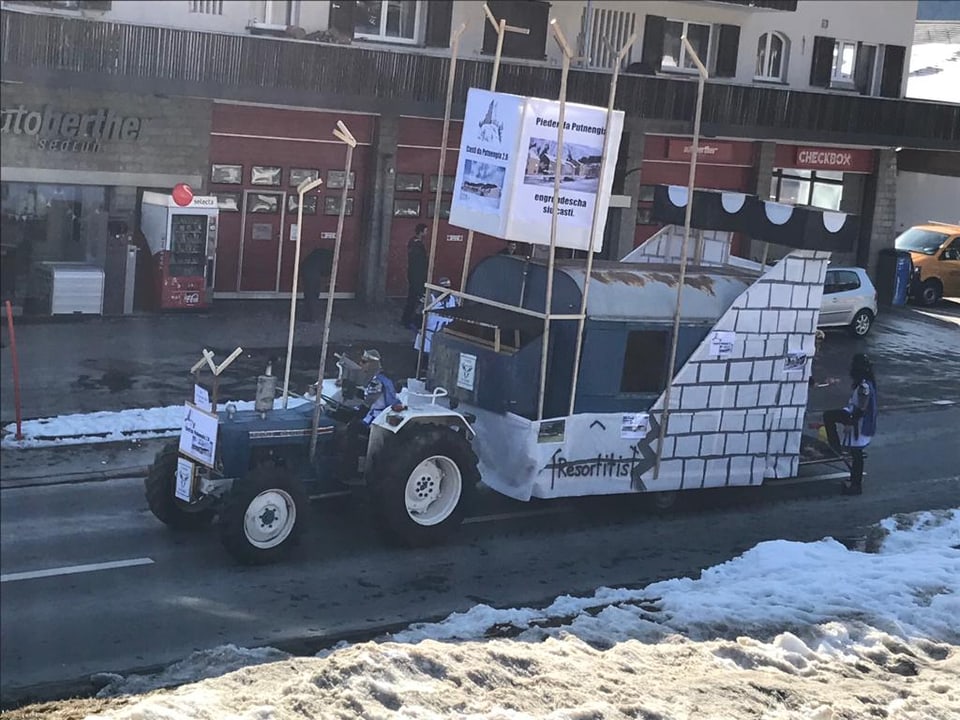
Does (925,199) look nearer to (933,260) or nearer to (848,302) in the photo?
(933,260)

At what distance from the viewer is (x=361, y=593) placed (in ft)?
32.3

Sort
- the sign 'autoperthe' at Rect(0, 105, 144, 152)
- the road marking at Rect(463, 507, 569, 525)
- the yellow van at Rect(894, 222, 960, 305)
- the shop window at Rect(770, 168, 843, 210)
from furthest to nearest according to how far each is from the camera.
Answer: the shop window at Rect(770, 168, 843, 210) < the sign 'autoperthe' at Rect(0, 105, 144, 152) < the yellow van at Rect(894, 222, 960, 305) < the road marking at Rect(463, 507, 569, 525)

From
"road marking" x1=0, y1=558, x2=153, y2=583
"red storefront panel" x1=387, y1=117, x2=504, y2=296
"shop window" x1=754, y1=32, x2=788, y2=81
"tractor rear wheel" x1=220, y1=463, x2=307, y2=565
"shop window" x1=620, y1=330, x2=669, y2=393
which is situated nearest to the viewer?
"road marking" x1=0, y1=558, x2=153, y2=583

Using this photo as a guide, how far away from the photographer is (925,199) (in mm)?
16984

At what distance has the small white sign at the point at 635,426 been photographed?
1170cm

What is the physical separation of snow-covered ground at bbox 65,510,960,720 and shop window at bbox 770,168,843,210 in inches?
589

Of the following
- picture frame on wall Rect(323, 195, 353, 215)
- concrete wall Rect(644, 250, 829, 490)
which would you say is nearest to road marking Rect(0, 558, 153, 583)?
concrete wall Rect(644, 250, 829, 490)

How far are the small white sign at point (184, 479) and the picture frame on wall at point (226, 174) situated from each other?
10.9m

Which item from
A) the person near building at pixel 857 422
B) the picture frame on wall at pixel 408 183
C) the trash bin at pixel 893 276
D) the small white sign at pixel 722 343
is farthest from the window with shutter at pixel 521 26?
the small white sign at pixel 722 343

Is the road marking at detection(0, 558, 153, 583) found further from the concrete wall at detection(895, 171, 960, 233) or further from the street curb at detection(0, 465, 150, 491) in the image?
the concrete wall at detection(895, 171, 960, 233)

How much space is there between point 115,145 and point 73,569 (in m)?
10.8

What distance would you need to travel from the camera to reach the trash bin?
1984 centimetres

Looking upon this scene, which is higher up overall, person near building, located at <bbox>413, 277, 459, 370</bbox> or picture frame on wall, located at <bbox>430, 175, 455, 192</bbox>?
picture frame on wall, located at <bbox>430, 175, 455, 192</bbox>

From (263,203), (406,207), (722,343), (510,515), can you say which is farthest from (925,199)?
(263,203)
